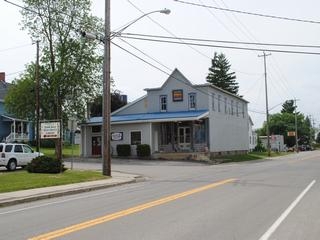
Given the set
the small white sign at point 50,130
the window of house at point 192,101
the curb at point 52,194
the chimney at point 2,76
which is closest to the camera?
the curb at point 52,194

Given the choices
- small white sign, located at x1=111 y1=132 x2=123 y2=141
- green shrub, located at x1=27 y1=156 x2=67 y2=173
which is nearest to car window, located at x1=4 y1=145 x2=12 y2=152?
green shrub, located at x1=27 y1=156 x2=67 y2=173

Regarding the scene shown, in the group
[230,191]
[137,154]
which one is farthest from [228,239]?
[137,154]

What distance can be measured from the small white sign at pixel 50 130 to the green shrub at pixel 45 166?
134cm

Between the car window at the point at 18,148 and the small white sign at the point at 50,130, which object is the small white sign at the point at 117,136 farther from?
the small white sign at the point at 50,130

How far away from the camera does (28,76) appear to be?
5425cm

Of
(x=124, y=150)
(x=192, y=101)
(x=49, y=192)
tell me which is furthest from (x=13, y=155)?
(x=192, y=101)

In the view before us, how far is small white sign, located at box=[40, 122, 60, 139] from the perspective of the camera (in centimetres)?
2977

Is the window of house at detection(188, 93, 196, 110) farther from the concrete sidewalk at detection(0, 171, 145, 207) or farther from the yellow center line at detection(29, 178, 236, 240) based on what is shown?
the yellow center line at detection(29, 178, 236, 240)

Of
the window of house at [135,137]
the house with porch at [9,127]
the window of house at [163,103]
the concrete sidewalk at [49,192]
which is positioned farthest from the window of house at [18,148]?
the house with porch at [9,127]

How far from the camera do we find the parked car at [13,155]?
33.7 meters

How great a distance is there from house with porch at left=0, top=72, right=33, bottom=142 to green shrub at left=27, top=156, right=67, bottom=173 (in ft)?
144

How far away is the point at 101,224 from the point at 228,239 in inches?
123

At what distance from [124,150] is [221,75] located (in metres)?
66.4

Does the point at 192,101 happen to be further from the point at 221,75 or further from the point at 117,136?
the point at 221,75
